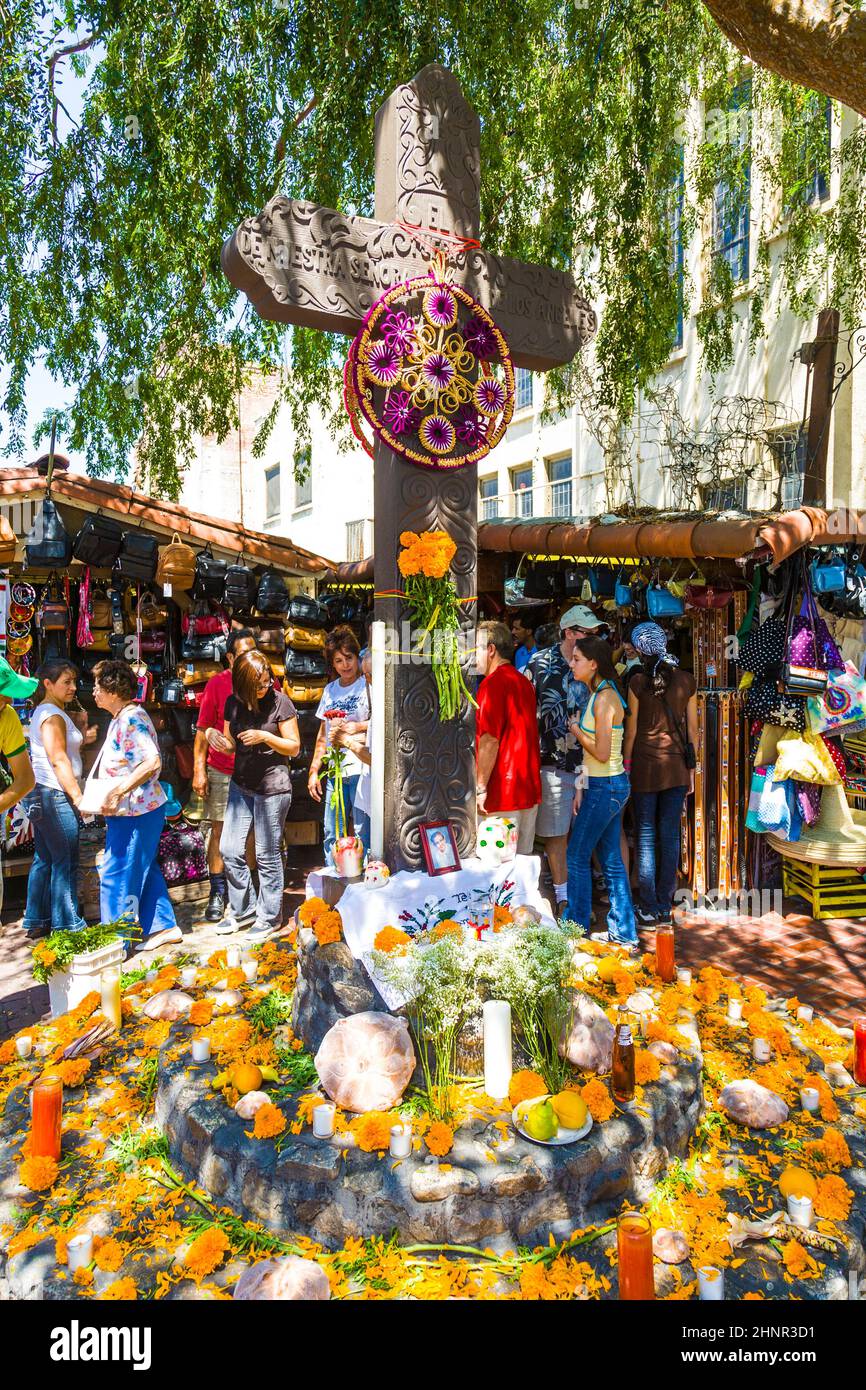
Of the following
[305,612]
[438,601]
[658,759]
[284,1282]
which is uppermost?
[305,612]

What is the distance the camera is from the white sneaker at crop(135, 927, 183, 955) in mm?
5367

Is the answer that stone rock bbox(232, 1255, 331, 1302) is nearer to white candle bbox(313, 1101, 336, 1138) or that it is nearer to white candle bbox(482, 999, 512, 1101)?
white candle bbox(313, 1101, 336, 1138)

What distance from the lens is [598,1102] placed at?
2.80m

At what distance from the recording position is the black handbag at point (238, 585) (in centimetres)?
720

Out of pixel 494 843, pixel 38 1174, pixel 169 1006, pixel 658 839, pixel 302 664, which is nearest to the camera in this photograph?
pixel 38 1174

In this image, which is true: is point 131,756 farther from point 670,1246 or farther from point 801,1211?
point 801,1211

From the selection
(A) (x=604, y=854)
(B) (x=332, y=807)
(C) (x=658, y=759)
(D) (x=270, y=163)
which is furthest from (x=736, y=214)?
(B) (x=332, y=807)

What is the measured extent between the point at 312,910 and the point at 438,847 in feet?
1.91

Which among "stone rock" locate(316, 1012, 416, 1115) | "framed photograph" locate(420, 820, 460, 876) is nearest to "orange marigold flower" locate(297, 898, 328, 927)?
"framed photograph" locate(420, 820, 460, 876)

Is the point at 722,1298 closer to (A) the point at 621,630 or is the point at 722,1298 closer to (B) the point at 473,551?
(B) the point at 473,551

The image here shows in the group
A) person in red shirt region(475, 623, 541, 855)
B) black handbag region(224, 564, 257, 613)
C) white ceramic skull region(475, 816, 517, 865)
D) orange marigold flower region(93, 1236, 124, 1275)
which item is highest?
black handbag region(224, 564, 257, 613)

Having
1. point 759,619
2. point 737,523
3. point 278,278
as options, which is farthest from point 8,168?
point 759,619

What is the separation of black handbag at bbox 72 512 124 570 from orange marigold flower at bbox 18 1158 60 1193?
4.65 m

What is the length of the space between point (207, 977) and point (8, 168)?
5.63m
